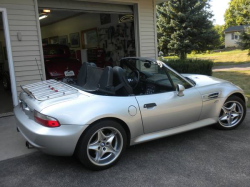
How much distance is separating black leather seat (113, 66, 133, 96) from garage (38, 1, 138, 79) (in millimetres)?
3927

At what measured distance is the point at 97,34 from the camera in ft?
39.1

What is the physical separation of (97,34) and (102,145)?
9.53m

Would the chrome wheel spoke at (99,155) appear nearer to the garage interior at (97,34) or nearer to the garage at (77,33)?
the garage at (77,33)

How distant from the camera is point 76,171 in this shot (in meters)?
3.13

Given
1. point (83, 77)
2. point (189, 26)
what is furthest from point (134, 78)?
point (189, 26)

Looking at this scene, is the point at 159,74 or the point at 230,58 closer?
the point at 159,74

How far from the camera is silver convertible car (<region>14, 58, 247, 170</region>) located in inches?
113

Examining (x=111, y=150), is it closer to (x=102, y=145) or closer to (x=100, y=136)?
(x=102, y=145)

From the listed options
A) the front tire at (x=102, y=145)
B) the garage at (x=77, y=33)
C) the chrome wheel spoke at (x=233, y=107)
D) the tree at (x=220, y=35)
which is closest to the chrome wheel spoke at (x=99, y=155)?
the front tire at (x=102, y=145)

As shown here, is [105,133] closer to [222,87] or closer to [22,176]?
[22,176]

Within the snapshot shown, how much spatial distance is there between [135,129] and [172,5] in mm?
15886

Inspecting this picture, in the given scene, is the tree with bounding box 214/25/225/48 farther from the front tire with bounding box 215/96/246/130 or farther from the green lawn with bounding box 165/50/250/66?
the front tire with bounding box 215/96/246/130

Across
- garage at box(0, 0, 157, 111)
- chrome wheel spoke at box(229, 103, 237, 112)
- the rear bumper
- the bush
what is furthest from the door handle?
the bush

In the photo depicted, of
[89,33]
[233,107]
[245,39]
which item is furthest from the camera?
[245,39]
